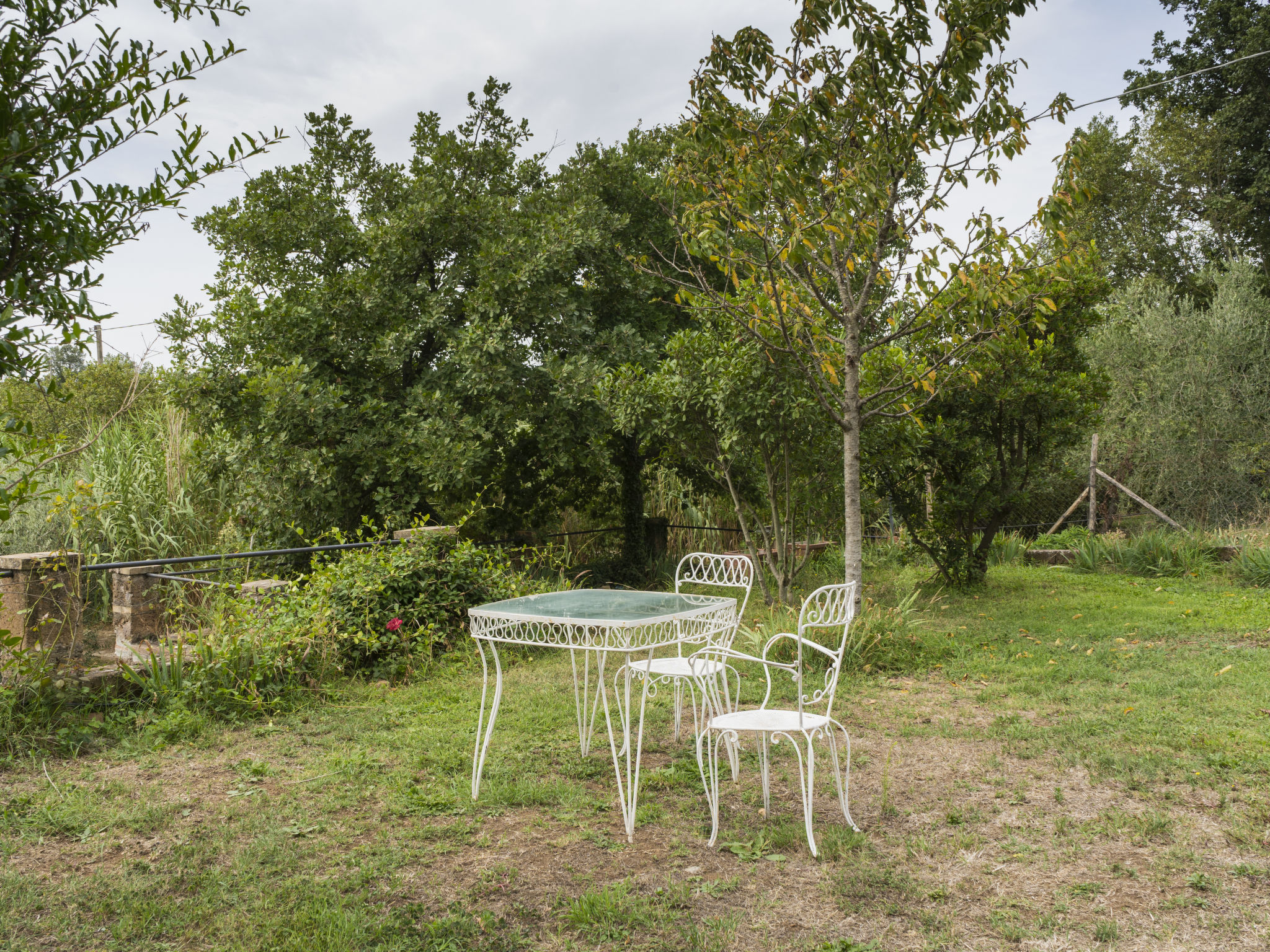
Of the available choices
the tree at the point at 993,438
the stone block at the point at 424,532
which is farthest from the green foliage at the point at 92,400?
the tree at the point at 993,438

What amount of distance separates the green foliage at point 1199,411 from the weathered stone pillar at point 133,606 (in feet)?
44.4

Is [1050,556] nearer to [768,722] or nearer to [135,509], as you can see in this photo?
[768,722]

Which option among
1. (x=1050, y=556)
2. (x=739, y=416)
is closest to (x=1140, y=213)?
(x=1050, y=556)

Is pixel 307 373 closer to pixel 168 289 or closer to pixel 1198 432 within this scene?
pixel 168 289

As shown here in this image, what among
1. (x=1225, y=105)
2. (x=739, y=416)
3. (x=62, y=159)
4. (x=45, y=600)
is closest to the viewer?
(x=62, y=159)

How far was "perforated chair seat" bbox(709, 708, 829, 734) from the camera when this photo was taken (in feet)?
10.2

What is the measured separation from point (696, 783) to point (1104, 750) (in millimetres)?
1986

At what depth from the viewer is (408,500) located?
816cm

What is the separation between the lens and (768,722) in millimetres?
3189

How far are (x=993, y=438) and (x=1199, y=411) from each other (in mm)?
7425

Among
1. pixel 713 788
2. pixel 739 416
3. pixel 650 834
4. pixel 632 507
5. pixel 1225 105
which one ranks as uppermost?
pixel 1225 105

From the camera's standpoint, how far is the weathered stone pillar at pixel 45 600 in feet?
15.5

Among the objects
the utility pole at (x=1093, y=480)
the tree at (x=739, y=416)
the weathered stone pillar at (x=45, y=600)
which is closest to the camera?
the weathered stone pillar at (x=45, y=600)

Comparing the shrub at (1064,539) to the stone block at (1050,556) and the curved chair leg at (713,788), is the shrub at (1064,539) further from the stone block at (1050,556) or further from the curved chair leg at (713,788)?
the curved chair leg at (713,788)
